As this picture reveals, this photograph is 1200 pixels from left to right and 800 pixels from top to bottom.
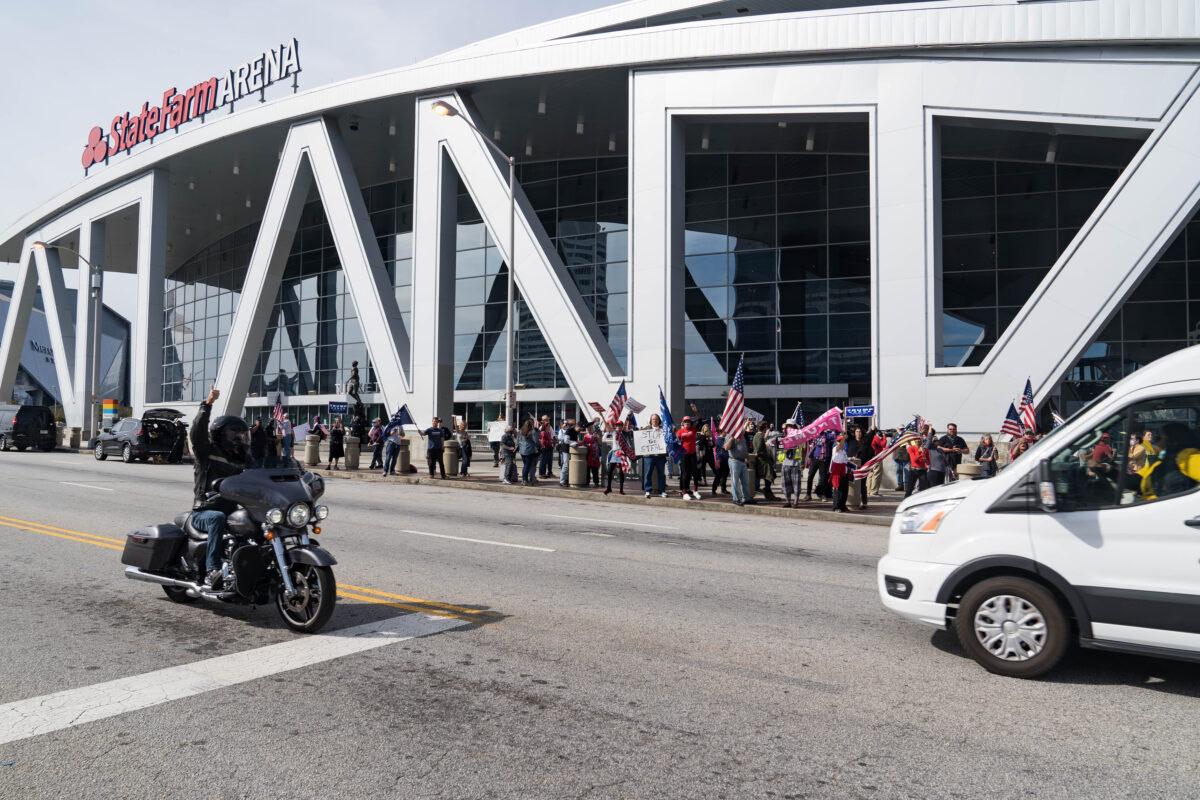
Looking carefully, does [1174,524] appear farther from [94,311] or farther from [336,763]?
[94,311]

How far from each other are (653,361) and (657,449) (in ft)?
24.6

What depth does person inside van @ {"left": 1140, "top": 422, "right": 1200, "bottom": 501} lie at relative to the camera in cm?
482

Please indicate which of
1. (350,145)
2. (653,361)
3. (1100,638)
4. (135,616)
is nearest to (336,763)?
(135,616)

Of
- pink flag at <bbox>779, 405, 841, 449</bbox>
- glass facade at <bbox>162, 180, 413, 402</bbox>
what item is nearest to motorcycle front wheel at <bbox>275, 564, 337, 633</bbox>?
pink flag at <bbox>779, 405, 841, 449</bbox>

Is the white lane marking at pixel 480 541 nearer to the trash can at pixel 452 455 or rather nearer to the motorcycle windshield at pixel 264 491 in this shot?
the motorcycle windshield at pixel 264 491

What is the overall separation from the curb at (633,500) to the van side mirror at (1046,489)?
9697 mm

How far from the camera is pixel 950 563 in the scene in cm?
543

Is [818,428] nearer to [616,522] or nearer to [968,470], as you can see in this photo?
[968,470]

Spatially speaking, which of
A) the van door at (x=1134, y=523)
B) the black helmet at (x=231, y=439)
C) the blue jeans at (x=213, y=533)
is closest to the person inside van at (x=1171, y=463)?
the van door at (x=1134, y=523)

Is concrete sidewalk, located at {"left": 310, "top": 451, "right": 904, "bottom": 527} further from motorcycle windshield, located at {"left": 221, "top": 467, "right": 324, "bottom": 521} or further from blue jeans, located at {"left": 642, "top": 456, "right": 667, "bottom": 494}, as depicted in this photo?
motorcycle windshield, located at {"left": 221, "top": 467, "right": 324, "bottom": 521}

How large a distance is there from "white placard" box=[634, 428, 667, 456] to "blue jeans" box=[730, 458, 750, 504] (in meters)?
1.97

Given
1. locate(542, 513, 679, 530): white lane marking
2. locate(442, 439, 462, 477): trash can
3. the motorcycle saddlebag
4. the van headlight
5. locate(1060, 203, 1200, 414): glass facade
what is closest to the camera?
the van headlight

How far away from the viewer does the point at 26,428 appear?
3728 cm

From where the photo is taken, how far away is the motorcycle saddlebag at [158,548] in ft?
21.3
